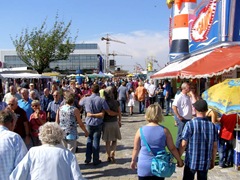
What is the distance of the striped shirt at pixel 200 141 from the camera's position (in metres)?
3.99

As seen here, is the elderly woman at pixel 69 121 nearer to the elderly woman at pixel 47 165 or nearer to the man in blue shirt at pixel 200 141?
the man in blue shirt at pixel 200 141

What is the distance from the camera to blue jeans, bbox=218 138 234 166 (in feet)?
21.6

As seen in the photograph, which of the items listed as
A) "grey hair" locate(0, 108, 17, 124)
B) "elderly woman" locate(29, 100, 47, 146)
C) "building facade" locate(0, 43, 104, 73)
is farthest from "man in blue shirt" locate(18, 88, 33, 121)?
"building facade" locate(0, 43, 104, 73)

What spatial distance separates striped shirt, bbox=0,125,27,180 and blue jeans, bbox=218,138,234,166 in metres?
4.59

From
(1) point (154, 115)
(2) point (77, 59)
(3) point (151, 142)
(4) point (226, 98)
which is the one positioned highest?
(2) point (77, 59)

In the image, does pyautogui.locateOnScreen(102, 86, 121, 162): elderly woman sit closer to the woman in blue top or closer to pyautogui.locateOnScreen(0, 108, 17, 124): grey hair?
the woman in blue top

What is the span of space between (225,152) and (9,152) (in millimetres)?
4778

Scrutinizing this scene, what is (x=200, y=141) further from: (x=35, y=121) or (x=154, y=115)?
(x=35, y=121)

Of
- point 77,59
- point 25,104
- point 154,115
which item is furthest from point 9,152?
point 77,59

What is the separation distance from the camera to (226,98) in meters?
5.25

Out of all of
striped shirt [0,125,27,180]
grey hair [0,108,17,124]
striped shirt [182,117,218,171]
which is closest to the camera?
striped shirt [0,125,27,180]

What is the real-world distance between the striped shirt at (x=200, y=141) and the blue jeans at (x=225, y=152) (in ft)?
9.04

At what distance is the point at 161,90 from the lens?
1759cm

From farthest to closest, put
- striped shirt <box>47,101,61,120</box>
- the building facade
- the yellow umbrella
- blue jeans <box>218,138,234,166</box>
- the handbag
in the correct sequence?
the building facade, striped shirt <box>47,101,61,120</box>, blue jeans <box>218,138,234,166</box>, the yellow umbrella, the handbag
